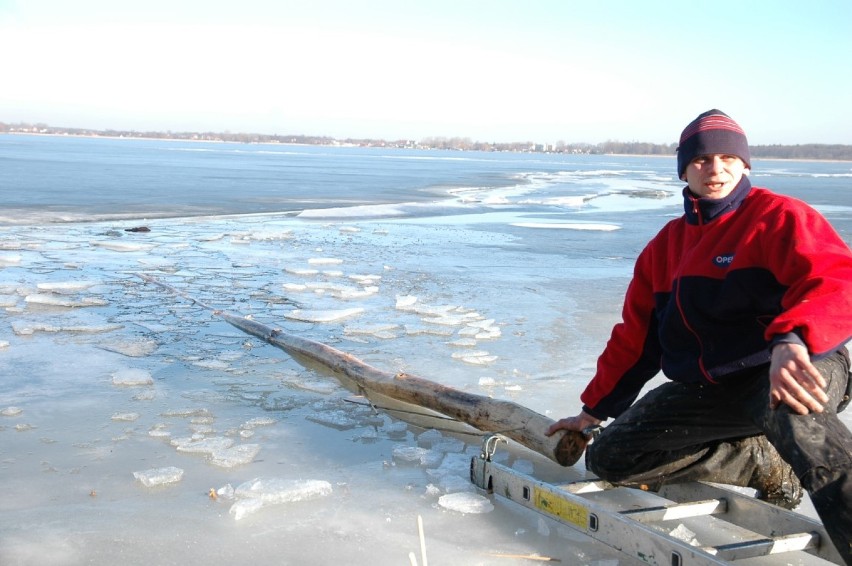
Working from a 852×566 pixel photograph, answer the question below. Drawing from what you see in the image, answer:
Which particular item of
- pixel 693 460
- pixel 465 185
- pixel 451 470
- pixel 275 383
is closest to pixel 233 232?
pixel 275 383

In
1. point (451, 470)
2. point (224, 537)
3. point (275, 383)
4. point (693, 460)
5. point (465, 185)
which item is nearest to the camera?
point (224, 537)

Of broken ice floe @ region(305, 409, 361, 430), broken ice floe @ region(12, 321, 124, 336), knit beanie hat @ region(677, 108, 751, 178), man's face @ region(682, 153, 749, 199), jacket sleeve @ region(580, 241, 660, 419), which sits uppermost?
knit beanie hat @ region(677, 108, 751, 178)

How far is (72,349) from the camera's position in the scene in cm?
555

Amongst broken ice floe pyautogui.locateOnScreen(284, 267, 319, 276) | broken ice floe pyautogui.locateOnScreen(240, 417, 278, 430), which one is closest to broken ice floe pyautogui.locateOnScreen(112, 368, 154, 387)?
broken ice floe pyautogui.locateOnScreen(240, 417, 278, 430)

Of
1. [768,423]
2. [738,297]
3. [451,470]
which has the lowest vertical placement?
[451,470]

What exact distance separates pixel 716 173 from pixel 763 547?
1.24 meters

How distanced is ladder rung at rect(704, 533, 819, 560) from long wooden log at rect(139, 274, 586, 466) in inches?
36.5

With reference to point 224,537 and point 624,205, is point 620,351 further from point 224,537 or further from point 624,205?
point 624,205

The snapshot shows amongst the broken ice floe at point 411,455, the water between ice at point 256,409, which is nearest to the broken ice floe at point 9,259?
the water between ice at point 256,409

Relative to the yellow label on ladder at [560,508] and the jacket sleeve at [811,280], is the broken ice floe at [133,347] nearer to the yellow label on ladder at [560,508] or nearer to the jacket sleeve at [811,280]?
the yellow label on ladder at [560,508]

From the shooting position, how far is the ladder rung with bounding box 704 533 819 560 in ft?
8.74

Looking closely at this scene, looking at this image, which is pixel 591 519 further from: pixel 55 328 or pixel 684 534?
pixel 55 328

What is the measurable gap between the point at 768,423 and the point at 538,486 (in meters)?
0.91

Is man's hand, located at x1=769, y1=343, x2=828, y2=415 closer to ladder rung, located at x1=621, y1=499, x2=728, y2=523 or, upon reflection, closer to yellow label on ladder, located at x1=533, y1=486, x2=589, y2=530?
ladder rung, located at x1=621, y1=499, x2=728, y2=523
